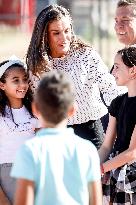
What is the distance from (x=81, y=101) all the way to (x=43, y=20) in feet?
1.75

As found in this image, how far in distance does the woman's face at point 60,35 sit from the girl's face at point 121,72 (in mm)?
352

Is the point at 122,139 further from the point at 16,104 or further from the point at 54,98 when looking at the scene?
the point at 54,98

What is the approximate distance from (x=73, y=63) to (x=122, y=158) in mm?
756

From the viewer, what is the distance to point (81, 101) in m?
4.46

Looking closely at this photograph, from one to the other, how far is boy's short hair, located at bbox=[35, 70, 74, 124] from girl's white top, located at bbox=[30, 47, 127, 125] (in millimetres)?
1352

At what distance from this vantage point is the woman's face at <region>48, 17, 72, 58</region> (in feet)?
14.3

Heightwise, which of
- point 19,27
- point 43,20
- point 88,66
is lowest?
point 19,27

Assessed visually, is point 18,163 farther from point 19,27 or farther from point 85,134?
point 19,27

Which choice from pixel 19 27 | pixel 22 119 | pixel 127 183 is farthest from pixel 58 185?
pixel 19 27

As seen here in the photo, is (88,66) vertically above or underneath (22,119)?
above

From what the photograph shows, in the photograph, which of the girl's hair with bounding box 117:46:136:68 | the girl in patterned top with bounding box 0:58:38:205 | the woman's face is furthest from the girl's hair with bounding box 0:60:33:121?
the girl's hair with bounding box 117:46:136:68

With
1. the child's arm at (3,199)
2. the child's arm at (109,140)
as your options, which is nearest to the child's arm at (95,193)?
the child's arm at (109,140)

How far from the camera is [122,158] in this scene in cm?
398

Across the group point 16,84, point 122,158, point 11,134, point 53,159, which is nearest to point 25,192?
point 53,159
